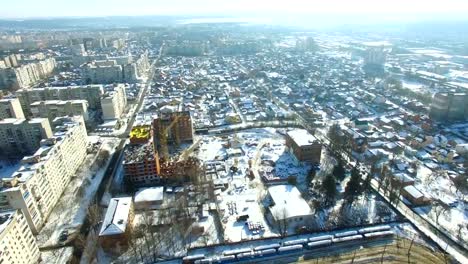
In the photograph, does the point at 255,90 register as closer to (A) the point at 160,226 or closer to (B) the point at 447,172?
(B) the point at 447,172

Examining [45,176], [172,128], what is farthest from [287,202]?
[45,176]

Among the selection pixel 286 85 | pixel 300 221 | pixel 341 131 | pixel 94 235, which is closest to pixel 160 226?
pixel 94 235

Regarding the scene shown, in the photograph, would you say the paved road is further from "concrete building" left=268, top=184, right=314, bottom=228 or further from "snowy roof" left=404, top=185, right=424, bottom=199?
"concrete building" left=268, top=184, right=314, bottom=228

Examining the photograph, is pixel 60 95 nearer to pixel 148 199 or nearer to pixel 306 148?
pixel 148 199

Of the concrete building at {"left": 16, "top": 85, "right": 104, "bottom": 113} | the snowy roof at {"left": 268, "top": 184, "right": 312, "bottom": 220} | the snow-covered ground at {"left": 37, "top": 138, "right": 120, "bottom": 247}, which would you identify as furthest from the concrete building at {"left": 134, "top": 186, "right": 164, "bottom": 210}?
the concrete building at {"left": 16, "top": 85, "right": 104, "bottom": 113}

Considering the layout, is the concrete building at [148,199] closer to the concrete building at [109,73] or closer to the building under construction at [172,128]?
the building under construction at [172,128]

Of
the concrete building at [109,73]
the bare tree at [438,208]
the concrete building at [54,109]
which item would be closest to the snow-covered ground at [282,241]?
the bare tree at [438,208]
